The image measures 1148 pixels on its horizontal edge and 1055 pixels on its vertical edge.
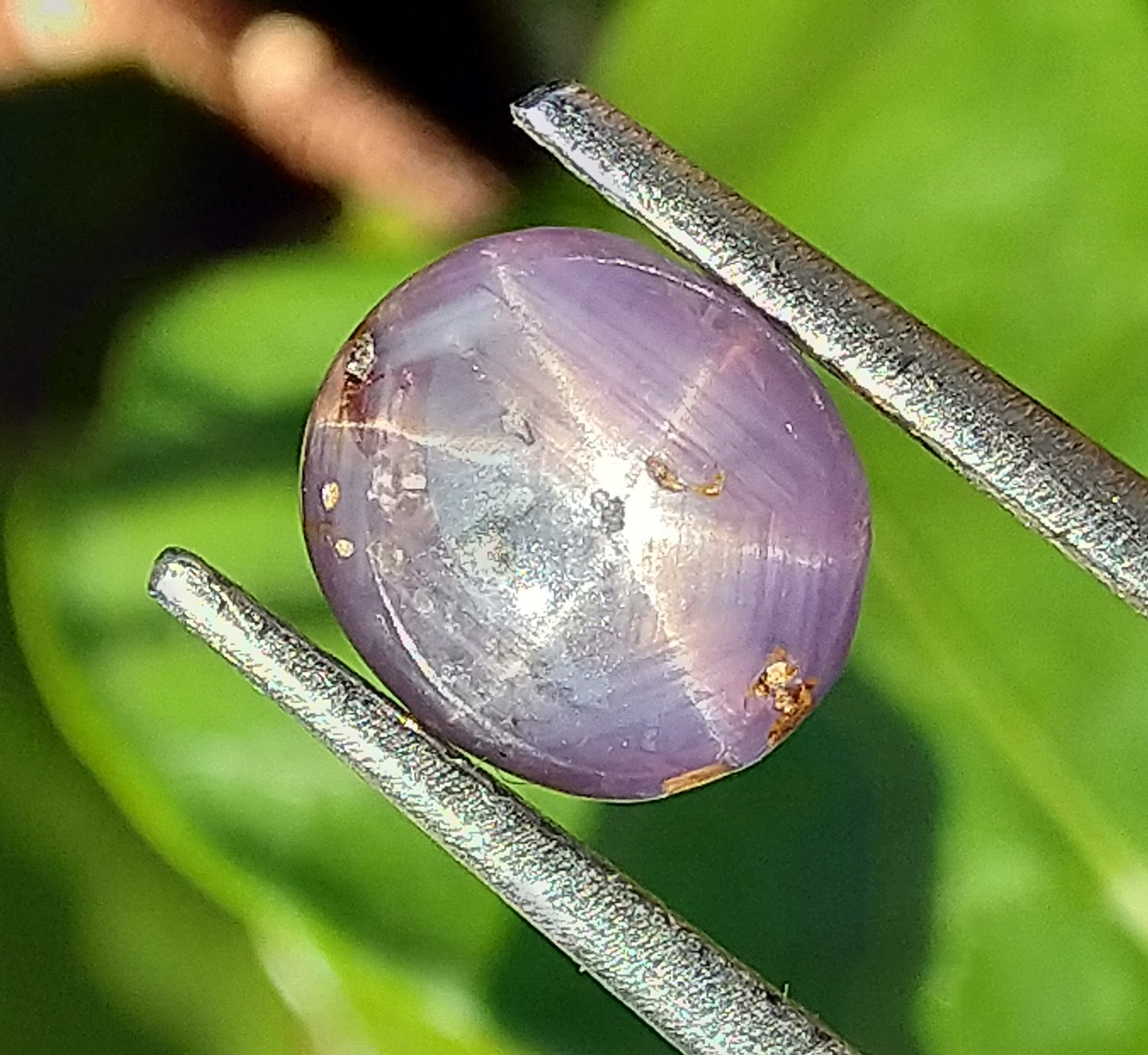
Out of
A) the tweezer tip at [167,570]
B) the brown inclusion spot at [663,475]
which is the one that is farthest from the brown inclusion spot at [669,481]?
the tweezer tip at [167,570]

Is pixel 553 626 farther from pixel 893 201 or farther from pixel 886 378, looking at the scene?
pixel 893 201

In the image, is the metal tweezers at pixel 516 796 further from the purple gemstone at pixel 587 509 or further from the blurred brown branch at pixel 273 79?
the blurred brown branch at pixel 273 79

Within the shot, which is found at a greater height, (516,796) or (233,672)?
(516,796)

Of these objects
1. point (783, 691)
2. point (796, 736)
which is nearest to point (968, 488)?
point (796, 736)

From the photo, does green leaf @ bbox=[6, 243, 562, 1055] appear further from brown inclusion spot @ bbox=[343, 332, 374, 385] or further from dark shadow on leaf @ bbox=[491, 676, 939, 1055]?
brown inclusion spot @ bbox=[343, 332, 374, 385]

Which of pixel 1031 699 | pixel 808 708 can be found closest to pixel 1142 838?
pixel 1031 699

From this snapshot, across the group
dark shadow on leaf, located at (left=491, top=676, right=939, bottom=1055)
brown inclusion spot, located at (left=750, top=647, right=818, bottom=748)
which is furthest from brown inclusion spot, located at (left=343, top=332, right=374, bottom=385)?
dark shadow on leaf, located at (left=491, top=676, right=939, bottom=1055)

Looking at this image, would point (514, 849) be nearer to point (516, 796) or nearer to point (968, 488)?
point (516, 796)
